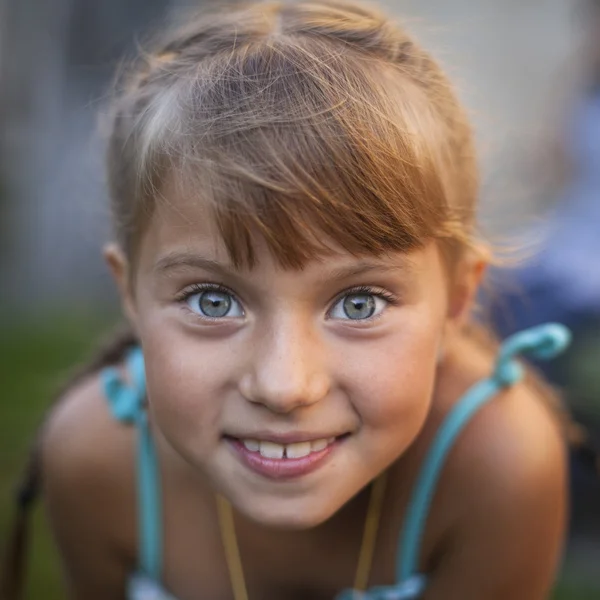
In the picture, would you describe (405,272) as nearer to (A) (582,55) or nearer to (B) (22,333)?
(A) (582,55)

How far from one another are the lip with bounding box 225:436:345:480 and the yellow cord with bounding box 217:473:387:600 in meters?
0.35

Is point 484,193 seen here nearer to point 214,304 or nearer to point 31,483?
point 214,304

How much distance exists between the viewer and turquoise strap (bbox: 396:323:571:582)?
1521mm

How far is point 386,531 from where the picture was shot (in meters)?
1.57

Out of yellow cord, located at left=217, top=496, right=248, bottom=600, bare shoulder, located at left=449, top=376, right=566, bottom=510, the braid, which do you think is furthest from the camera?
the braid

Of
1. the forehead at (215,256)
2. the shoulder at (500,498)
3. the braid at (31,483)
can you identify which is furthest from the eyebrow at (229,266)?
the braid at (31,483)

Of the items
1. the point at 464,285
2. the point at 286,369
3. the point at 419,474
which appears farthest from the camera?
the point at 419,474

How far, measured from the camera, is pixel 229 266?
1155 millimetres

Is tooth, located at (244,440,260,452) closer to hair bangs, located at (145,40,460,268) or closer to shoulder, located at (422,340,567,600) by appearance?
hair bangs, located at (145,40,460,268)

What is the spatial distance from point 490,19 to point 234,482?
4.45m

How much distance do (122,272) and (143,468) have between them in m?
0.37

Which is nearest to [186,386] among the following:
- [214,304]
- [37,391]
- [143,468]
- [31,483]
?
[214,304]

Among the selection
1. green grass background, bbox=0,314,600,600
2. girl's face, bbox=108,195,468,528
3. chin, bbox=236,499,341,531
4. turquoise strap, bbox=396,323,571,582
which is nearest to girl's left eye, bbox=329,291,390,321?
girl's face, bbox=108,195,468,528

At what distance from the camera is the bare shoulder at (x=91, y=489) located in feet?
5.33
